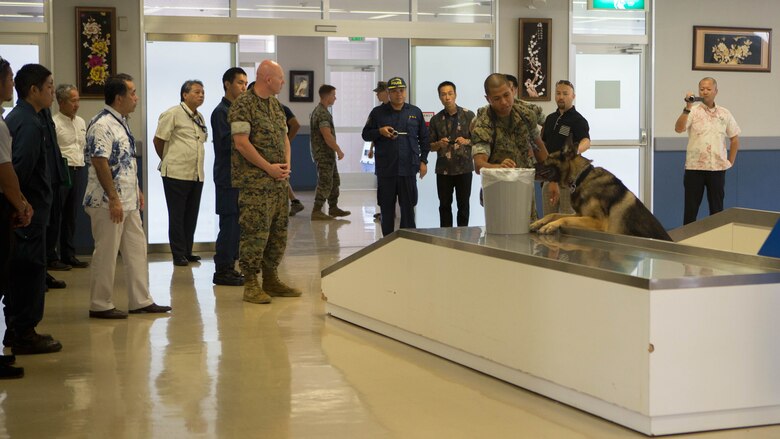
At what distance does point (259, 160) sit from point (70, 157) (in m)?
2.79

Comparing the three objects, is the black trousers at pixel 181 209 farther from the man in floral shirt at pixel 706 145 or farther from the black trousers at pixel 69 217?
the man in floral shirt at pixel 706 145

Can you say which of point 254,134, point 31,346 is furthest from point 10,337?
point 254,134

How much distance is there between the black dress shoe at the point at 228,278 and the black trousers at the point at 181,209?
118 cm

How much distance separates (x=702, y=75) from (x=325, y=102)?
4444mm

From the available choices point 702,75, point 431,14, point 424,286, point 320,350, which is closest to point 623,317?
point 424,286

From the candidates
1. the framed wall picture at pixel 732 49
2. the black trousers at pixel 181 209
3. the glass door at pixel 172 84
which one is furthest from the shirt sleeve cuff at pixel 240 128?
the framed wall picture at pixel 732 49

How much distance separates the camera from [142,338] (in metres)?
5.72

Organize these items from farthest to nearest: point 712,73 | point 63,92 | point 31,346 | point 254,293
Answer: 1. point 712,73
2. point 63,92
3. point 254,293
4. point 31,346

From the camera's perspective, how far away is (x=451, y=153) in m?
8.59

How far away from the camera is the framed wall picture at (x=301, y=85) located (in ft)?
59.8

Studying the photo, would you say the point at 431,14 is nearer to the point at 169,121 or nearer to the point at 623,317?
the point at 169,121

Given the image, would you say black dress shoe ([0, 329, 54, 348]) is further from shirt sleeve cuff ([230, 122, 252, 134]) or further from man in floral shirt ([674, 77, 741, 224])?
man in floral shirt ([674, 77, 741, 224])

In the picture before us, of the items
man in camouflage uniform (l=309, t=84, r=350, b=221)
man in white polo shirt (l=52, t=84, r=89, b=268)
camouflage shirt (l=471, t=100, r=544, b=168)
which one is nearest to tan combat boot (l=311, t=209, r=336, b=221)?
man in camouflage uniform (l=309, t=84, r=350, b=221)

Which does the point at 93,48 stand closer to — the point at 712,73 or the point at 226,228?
the point at 226,228
